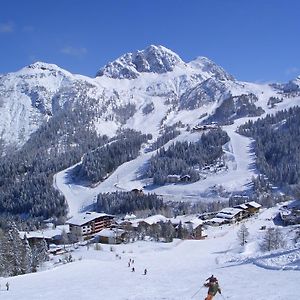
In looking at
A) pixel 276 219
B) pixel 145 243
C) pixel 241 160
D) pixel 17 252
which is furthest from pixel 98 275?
pixel 241 160

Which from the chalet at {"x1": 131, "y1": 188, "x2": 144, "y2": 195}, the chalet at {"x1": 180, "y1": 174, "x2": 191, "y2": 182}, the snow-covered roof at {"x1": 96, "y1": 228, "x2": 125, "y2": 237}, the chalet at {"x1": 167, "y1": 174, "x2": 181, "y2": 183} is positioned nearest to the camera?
the snow-covered roof at {"x1": 96, "y1": 228, "x2": 125, "y2": 237}

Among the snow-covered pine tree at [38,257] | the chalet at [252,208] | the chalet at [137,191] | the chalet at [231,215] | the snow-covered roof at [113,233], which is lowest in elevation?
the snow-covered pine tree at [38,257]

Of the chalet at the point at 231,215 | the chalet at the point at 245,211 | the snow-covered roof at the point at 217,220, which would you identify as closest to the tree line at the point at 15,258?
the snow-covered roof at the point at 217,220

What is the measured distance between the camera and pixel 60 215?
163m

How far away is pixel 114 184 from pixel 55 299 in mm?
165688

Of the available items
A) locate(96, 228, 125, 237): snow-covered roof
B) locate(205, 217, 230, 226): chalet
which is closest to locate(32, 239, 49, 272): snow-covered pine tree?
locate(96, 228, 125, 237): snow-covered roof

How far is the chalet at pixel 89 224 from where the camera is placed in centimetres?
12181

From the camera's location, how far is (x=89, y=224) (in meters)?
126

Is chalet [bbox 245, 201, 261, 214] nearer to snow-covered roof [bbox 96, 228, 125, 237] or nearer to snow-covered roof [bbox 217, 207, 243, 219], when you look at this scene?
snow-covered roof [bbox 217, 207, 243, 219]

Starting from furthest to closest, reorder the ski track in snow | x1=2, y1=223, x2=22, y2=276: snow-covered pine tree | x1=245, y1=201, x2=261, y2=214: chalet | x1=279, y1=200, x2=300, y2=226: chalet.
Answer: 1. the ski track in snow
2. x1=245, y1=201, x2=261, y2=214: chalet
3. x1=279, y1=200, x2=300, y2=226: chalet
4. x1=2, y1=223, x2=22, y2=276: snow-covered pine tree

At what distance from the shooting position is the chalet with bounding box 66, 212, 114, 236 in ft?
400

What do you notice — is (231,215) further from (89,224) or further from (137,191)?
(137,191)

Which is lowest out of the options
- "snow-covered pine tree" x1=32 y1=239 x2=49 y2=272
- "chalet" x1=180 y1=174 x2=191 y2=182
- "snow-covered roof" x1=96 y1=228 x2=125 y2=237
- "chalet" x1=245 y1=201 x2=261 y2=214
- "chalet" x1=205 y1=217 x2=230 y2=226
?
"snow-covered pine tree" x1=32 y1=239 x2=49 y2=272

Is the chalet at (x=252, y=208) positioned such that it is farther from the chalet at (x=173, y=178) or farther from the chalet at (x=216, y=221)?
the chalet at (x=173, y=178)
